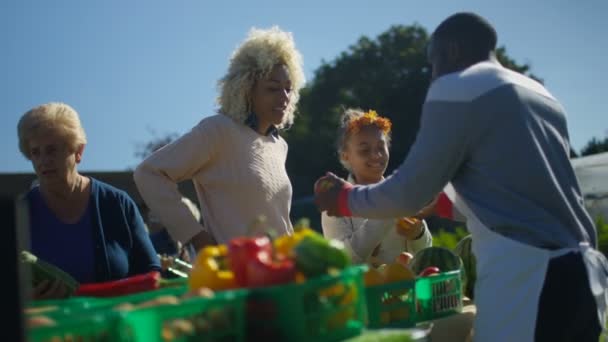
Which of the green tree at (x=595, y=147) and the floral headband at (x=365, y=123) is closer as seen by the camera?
the floral headband at (x=365, y=123)

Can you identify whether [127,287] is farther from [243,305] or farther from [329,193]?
[243,305]

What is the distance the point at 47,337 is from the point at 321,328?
0.70 meters

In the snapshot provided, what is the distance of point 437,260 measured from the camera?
343 cm

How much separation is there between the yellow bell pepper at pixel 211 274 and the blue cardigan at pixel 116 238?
4.55ft

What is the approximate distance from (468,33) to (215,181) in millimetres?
1438

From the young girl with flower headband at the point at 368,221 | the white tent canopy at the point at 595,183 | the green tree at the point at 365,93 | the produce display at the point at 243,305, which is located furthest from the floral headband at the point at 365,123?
the green tree at the point at 365,93

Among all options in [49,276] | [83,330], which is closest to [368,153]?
[49,276]

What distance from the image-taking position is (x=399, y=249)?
4.18 metres

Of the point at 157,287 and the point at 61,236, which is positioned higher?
the point at 61,236

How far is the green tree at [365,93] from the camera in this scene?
136ft

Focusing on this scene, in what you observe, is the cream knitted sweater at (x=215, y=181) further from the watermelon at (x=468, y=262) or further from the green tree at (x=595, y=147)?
the green tree at (x=595, y=147)

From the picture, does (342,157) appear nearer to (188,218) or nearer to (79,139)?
(188,218)

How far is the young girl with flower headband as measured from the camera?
379cm

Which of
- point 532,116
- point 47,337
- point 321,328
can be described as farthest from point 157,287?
point 532,116
